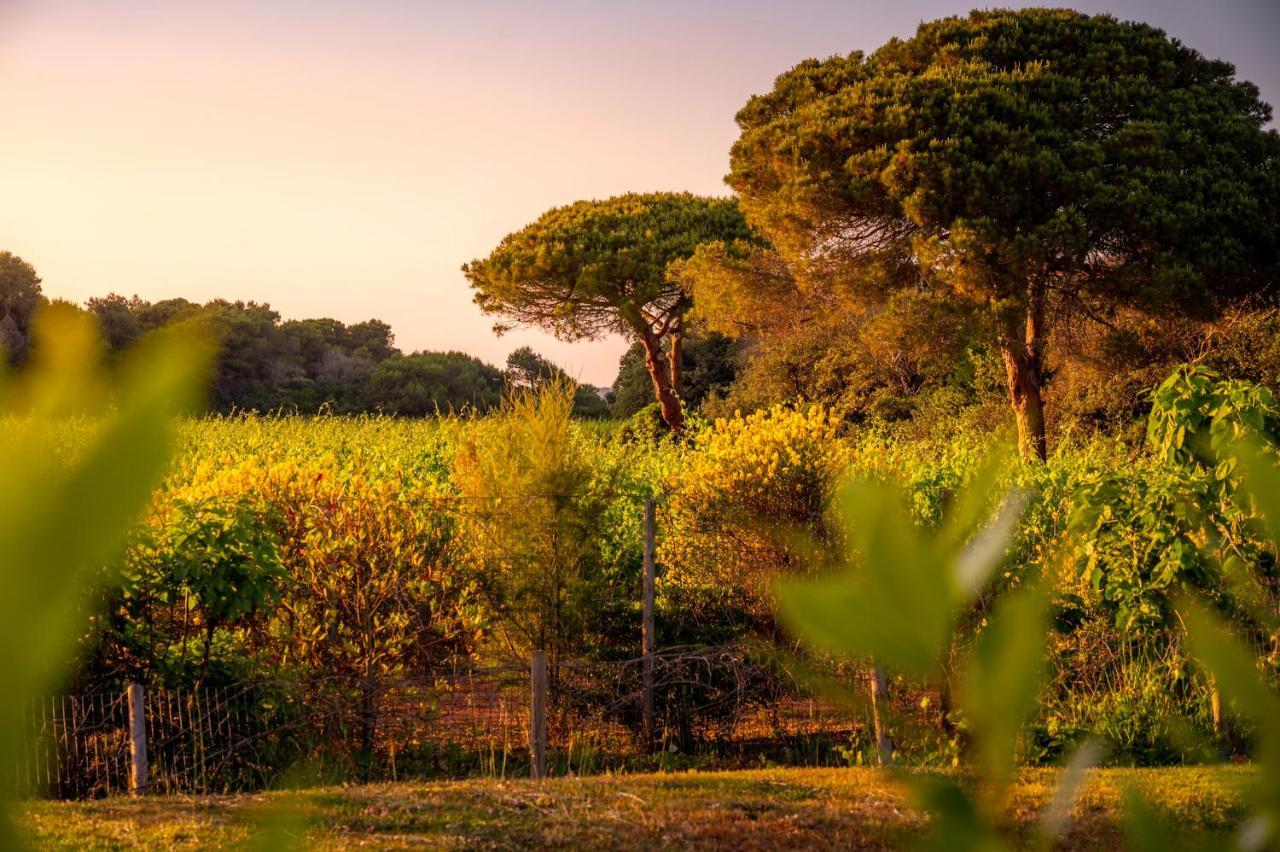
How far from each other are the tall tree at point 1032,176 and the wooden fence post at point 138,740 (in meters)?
10.8

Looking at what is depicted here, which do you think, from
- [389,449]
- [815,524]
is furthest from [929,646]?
[389,449]

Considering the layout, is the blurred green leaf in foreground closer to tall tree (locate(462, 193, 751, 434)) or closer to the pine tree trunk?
tall tree (locate(462, 193, 751, 434))

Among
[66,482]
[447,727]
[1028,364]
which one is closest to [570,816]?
[447,727]

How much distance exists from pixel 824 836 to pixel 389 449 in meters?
10.3

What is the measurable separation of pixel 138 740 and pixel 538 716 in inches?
73.2

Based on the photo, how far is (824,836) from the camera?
3.98 metres

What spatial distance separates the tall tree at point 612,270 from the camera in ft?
75.8

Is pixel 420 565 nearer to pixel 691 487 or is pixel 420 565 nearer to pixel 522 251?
pixel 691 487

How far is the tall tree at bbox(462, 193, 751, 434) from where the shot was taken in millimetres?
23094

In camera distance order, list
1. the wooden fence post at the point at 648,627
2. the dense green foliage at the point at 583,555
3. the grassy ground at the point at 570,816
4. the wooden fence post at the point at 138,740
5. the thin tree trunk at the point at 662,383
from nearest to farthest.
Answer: the grassy ground at the point at 570,816
the wooden fence post at the point at 138,740
the dense green foliage at the point at 583,555
the wooden fence post at the point at 648,627
the thin tree trunk at the point at 662,383

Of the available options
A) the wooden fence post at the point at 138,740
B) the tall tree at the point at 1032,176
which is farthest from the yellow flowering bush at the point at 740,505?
the tall tree at the point at 1032,176

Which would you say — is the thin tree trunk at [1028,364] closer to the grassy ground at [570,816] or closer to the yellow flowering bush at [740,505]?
the yellow flowering bush at [740,505]

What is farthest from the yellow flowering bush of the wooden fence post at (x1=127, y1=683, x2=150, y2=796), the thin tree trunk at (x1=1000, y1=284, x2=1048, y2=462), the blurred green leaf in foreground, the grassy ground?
the blurred green leaf in foreground

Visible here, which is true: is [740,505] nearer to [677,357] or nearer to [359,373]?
[677,357]
